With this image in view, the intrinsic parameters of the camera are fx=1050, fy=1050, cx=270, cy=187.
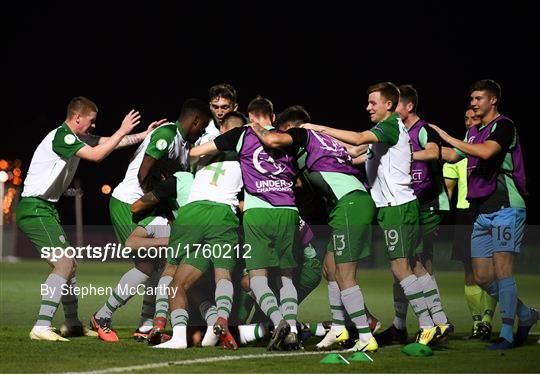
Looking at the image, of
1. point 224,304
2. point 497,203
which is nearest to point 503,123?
point 497,203

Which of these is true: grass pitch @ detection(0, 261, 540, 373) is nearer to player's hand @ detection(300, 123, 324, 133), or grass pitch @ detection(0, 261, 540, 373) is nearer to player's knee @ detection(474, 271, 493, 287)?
player's knee @ detection(474, 271, 493, 287)

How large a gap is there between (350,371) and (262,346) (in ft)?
6.51

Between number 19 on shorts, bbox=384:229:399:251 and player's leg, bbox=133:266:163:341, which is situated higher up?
number 19 on shorts, bbox=384:229:399:251

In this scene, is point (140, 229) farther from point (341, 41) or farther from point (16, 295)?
point (341, 41)

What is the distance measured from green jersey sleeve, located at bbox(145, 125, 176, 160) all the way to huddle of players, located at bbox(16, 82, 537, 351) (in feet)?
0.04

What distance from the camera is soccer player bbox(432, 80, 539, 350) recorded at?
941 centimetres

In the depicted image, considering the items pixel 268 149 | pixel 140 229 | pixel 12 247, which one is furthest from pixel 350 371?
pixel 12 247

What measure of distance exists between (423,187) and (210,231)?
228 cm

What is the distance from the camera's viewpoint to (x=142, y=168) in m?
9.98

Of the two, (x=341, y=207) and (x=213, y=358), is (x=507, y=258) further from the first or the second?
(x=213, y=358)

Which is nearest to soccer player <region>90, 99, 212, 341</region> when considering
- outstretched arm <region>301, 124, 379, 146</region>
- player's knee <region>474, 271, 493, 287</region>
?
outstretched arm <region>301, 124, 379, 146</region>

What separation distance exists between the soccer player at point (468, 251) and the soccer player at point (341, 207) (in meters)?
1.35

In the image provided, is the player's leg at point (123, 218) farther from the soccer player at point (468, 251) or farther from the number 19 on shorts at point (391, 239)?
the soccer player at point (468, 251)

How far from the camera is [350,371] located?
25.1 ft
